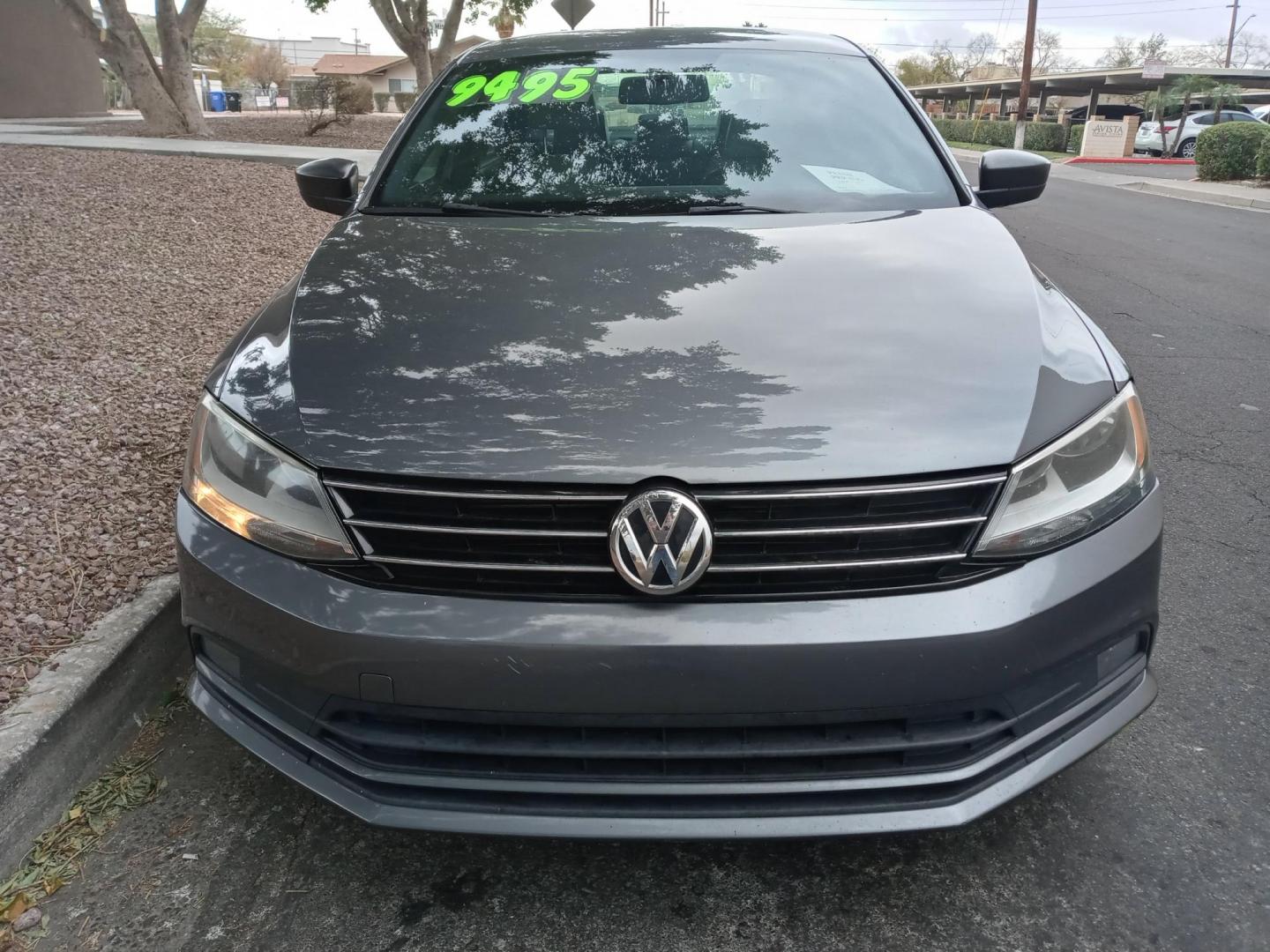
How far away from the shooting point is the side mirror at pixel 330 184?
132 inches

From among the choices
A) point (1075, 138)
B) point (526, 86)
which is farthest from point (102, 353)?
point (1075, 138)

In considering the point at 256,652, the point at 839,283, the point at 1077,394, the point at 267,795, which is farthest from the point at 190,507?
the point at 1077,394

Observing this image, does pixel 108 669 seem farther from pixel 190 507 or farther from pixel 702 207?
pixel 702 207

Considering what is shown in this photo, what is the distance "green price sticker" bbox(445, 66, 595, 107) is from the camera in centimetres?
335

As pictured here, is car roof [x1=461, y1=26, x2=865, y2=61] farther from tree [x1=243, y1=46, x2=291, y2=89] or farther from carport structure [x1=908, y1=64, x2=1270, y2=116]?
tree [x1=243, y1=46, x2=291, y2=89]

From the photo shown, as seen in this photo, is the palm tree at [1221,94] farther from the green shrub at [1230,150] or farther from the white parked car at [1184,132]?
the green shrub at [1230,150]

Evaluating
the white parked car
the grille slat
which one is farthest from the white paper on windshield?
the white parked car

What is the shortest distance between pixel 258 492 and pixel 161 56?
16085 millimetres

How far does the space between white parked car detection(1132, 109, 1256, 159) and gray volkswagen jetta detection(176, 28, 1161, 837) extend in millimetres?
39255

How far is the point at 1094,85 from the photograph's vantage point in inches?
2044

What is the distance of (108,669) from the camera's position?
2.51m

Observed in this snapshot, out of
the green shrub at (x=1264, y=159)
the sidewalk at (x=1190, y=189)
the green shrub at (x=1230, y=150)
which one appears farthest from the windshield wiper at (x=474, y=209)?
the green shrub at (x=1230, y=150)

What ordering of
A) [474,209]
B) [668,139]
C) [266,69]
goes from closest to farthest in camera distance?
[474,209]
[668,139]
[266,69]

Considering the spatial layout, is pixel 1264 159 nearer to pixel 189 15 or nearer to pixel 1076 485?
pixel 189 15
